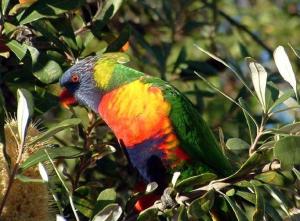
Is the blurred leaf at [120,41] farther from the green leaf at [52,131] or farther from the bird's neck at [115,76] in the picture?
the green leaf at [52,131]

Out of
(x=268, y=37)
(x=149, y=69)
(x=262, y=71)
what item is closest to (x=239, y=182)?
(x=262, y=71)

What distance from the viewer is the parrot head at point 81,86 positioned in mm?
2496

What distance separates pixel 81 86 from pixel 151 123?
1.10 feet

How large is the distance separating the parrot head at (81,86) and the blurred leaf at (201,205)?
839 millimetres

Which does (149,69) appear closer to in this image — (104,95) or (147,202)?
(104,95)

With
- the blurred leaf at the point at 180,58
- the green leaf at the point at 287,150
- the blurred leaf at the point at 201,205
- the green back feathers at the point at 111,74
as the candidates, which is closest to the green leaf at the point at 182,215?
the blurred leaf at the point at 201,205

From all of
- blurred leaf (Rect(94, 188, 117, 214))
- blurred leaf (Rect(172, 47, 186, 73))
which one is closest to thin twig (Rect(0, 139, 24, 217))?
blurred leaf (Rect(94, 188, 117, 214))

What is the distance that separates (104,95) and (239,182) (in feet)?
2.90

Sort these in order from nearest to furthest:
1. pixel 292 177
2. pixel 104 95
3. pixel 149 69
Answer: pixel 292 177 → pixel 104 95 → pixel 149 69

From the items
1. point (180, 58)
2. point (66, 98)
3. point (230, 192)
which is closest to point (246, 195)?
point (230, 192)

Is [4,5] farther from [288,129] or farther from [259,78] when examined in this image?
[288,129]

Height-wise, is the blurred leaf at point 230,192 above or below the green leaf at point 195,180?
below

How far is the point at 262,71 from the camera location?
6.49ft

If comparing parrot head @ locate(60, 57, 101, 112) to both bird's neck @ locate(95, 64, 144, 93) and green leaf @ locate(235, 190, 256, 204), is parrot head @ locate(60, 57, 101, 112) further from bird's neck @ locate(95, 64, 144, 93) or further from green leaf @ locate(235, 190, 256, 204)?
green leaf @ locate(235, 190, 256, 204)
